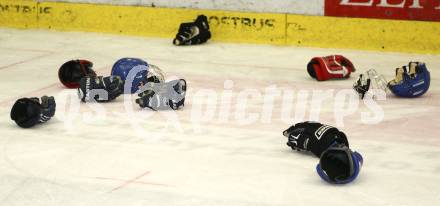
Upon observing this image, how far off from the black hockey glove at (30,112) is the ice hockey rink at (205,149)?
7cm

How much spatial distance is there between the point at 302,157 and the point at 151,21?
4.85 m

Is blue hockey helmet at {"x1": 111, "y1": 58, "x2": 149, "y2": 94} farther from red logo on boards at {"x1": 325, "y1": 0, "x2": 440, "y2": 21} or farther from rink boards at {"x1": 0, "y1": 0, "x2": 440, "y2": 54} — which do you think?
red logo on boards at {"x1": 325, "y1": 0, "x2": 440, "y2": 21}

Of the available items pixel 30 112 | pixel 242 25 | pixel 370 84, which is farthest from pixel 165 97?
pixel 242 25

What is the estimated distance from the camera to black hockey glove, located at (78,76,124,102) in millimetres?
6793

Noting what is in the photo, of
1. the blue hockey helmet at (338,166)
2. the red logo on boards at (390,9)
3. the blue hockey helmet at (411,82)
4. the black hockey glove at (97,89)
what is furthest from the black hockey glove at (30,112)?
the red logo on boards at (390,9)

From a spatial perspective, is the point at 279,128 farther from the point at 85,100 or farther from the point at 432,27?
the point at 432,27

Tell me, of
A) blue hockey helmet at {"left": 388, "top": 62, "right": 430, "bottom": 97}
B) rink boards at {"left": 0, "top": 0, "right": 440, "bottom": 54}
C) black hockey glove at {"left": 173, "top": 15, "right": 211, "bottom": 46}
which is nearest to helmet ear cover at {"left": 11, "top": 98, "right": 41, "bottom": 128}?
blue hockey helmet at {"left": 388, "top": 62, "right": 430, "bottom": 97}

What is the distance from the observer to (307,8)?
938 cm

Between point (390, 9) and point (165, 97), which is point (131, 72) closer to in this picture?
point (165, 97)

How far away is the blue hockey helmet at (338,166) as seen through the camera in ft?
15.7

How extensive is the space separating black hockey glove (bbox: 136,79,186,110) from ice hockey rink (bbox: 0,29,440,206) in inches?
2.8

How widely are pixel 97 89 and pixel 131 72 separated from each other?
55 centimetres

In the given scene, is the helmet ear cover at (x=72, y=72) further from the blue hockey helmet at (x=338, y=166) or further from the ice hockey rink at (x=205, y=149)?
the blue hockey helmet at (x=338, y=166)

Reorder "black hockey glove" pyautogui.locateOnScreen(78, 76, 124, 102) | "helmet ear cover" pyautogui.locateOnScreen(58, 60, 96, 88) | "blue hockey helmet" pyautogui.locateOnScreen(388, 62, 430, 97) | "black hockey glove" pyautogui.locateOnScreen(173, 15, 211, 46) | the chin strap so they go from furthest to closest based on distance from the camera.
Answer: "black hockey glove" pyautogui.locateOnScreen(173, 15, 211, 46)
"helmet ear cover" pyautogui.locateOnScreen(58, 60, 96, 88)
"blue hockey helmet" pyautogui.locateOnScreen(388, 62, 430, 97)
"black hockey glove" pyautogui.locateOnScreen(78, 76, 124, 102)
the chin strap
